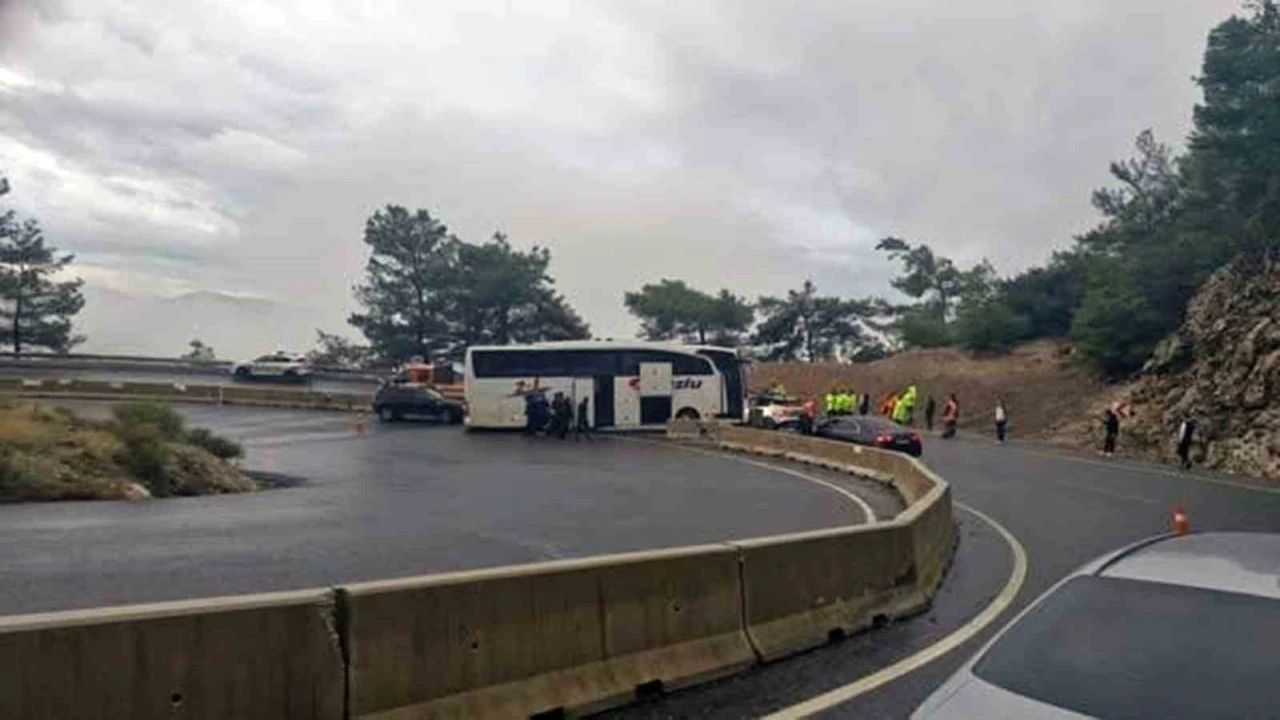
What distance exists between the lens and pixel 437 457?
3064 centimetres

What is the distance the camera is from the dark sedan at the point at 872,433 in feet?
107

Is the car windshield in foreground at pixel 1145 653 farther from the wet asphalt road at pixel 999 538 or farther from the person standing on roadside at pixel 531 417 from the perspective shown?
the person standing on roadside at pixel 531 417

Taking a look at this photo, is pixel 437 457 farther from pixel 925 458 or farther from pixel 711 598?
pixel 711 598

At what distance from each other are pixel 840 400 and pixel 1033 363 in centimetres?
2218

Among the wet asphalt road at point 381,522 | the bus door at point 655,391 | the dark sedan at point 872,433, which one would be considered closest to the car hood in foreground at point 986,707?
the wet asphalt road at point 381,522

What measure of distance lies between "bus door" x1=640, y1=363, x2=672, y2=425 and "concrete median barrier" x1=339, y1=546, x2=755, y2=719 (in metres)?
33.7

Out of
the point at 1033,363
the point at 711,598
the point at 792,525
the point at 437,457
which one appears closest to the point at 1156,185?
the point at 1033,363

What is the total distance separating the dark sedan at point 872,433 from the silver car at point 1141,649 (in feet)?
93.0

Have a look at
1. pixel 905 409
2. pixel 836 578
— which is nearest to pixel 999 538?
pixel 836 578

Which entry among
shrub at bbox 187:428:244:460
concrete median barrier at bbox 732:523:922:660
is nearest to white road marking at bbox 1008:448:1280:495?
concrete median barrier at bbox 732:523:922:660

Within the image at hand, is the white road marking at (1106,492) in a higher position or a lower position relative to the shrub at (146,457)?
lower

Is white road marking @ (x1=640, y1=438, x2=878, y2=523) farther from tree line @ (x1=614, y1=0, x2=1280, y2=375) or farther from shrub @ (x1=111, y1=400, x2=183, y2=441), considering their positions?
tree line @ (x1=614, y1=0, x2=1280, y2=375)

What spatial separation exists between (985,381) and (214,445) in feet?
150

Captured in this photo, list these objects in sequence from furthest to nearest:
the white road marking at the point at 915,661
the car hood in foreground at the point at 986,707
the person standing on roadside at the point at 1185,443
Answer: the person standing on roadside at the point at 1185,443, the white road marking at the point at 915,661, the car hood in foreground at the point at 986,707
